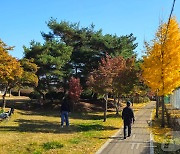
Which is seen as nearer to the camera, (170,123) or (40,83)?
(170,123)

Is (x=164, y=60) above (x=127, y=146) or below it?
above

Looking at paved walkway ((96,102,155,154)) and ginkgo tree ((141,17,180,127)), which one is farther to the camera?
ginkgo tree ((141,17,180,127))

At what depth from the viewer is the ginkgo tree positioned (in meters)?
22.8

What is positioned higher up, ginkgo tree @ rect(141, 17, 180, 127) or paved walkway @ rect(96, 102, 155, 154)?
ginkgo tree @ rect(141, 17, 180, 127)

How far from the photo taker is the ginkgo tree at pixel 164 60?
74.9ft

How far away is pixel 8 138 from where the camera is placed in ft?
52.1

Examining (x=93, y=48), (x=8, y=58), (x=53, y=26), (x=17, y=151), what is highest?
(x=53, y=26)

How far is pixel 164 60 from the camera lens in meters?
23.1

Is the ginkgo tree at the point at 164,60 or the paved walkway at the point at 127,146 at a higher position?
the ginkgo tree at the point at 164,60

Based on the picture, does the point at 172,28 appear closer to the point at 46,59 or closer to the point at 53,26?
the point at 46,59

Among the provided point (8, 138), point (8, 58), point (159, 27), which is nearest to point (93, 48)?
point (8, 58)

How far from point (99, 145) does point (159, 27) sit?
39.1 ft

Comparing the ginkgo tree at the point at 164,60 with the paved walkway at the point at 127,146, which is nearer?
the paved walkway at the point at 127,146

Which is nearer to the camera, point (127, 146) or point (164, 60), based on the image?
point (127, 146)
